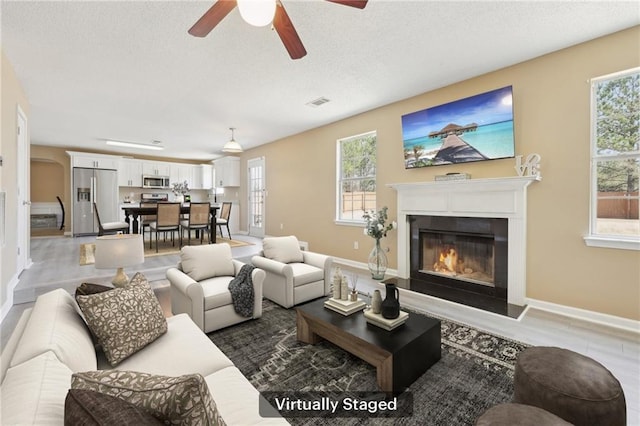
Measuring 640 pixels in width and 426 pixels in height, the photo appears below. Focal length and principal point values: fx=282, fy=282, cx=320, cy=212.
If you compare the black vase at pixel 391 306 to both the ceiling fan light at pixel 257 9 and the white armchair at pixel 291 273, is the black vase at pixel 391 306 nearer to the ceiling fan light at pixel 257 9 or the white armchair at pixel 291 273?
the white armchair at pixel 291 273

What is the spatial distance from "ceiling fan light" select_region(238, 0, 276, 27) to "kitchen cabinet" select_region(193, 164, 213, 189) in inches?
347

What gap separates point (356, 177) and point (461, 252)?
2144 millimetres

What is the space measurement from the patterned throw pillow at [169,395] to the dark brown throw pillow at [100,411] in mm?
33

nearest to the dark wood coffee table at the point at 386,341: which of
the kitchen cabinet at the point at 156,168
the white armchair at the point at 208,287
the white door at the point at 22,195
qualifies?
the white armchair at the point at 208,287

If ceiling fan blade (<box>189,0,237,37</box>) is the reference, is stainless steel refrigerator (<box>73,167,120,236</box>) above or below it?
below

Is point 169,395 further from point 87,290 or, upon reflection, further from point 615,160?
point 615,160

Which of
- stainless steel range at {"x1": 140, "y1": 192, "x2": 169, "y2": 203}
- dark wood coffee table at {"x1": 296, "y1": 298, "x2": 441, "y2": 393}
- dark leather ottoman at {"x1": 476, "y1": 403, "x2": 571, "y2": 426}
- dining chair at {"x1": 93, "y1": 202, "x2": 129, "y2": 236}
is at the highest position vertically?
stainless steel range at {"x1": 140, "y1": 192, "x2": 169, "y2": 203}

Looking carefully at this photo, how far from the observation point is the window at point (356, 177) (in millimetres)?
4824

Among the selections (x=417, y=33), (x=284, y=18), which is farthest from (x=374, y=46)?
(x=284, y=18)

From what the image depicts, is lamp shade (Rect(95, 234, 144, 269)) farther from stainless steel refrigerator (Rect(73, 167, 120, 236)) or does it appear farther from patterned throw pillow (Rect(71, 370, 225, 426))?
stainless steel refrigerator (Rect(73, 167, 120, 236))

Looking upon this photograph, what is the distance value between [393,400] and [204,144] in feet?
23.7

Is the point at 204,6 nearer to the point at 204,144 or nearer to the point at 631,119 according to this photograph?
the point at 631,119

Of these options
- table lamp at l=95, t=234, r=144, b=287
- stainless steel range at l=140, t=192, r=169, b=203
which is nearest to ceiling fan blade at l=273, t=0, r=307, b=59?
table lamp at l=95, t=234, r=144, b=287

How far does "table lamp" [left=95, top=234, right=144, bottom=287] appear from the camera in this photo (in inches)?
80.2
